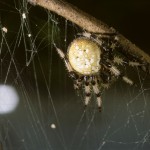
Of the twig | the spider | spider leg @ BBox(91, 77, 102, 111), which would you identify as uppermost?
the twig

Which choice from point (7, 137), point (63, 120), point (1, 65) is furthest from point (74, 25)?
point (7, 137)

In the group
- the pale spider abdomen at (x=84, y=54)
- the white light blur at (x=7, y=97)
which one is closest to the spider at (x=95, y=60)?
the pale spider abdomen at (x=84, y=54)

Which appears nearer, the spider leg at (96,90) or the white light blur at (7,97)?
the spider leg at (96,90)

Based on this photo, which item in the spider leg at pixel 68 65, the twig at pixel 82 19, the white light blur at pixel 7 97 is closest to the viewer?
the twig at pixel 82 19

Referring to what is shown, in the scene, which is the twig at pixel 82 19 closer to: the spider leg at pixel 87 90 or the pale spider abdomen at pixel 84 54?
the pale spider abdomen at pixel 84 54

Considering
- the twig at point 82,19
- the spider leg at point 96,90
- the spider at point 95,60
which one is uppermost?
the twig at point 82,19

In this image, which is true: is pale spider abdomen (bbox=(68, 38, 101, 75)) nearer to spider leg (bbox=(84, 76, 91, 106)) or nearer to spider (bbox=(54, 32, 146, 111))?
spider (bbox=(54, 32, 146, 111))

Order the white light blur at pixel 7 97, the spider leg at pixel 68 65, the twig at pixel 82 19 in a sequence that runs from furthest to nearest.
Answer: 1. the white light blur at pixel 7 97
2. the spider leg at pixel 68 65
3. the twig at pixel 82 19

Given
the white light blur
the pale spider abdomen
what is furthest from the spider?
the white light blur
